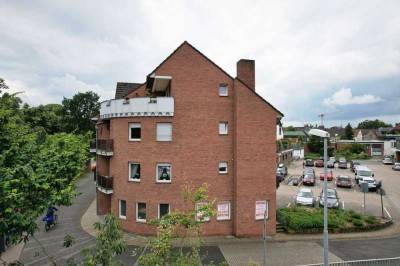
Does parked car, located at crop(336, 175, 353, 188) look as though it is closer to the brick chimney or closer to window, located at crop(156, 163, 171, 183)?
the brick chimney

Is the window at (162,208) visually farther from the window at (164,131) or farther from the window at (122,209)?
the window at (164,131)

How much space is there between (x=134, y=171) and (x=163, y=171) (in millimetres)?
2118

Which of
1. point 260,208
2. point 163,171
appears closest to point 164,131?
point 163,171

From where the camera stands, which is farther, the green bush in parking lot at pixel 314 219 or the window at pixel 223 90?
the green bush in parking lot at pixel 314 219

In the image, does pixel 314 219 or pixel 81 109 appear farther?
pixel 81 109

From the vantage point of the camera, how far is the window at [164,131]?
19875 millimetres

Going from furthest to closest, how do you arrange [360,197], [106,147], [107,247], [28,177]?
[360,197]
[106,147]
[28,177]
[107,247]

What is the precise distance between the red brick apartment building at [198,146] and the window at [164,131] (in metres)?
0.07

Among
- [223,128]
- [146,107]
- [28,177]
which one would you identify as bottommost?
[28,177]

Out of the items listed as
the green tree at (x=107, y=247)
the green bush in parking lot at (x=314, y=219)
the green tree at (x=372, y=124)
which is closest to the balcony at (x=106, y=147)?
the green bush in parking lot at (x=314, y=219)

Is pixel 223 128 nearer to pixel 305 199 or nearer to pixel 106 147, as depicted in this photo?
pixel 106 147

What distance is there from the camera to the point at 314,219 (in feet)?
69.9

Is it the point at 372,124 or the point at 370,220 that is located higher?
the point at 372,124

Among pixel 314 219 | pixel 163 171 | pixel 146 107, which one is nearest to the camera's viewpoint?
pixel 146 107
